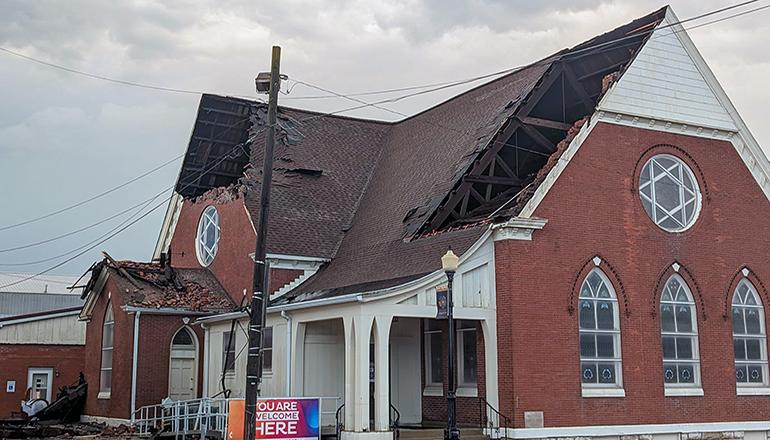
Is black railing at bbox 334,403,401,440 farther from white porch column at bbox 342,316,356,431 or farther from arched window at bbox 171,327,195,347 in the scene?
arched window at bbox 171,327,195,347

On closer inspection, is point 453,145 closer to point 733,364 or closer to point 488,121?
point 488,121

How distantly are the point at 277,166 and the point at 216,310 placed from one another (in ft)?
17.2

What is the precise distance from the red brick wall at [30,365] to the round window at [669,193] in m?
24.0

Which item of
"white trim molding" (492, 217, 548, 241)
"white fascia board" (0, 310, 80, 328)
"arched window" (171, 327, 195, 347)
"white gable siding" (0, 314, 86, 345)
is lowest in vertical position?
"arched window" (171, 327, 195, 347)

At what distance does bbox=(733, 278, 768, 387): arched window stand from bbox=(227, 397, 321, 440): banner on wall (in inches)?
465

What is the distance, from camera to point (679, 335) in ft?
79.5

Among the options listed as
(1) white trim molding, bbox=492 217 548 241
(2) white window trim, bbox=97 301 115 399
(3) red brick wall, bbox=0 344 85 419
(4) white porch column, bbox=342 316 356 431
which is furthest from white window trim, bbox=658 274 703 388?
(3) red brick wall, bbox=0 344 85 419

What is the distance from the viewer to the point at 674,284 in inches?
966

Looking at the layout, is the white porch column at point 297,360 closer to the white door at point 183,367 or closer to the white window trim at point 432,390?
the white window trim at point 432,390

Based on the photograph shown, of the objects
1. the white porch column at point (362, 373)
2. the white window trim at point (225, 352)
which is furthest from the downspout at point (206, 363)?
the white porch column at point (362, 373)

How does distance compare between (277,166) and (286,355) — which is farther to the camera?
(277,166)

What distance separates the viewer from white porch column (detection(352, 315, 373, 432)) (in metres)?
20.3

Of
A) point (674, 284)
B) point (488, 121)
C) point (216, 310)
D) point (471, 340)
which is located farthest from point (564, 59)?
point (216, 310)

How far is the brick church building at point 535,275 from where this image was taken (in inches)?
859
